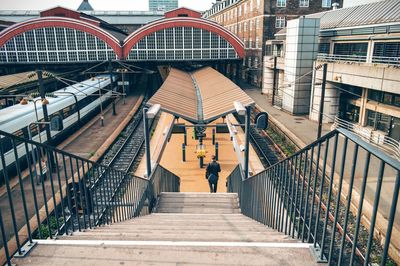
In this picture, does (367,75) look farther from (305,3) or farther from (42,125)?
(305,3)

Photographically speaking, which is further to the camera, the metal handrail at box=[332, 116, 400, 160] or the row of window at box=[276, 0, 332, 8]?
the row of window at box=[276, 0, 332, 8]

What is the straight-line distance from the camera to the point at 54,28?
34.1m

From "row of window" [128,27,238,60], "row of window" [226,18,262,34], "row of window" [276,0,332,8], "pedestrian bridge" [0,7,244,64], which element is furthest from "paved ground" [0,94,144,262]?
"row of window" [276,0,332,8]

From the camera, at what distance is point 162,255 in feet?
10.1

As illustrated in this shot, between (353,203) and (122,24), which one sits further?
(122,24)

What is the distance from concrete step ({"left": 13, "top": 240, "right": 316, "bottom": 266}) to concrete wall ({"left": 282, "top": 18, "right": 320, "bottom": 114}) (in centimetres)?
2202

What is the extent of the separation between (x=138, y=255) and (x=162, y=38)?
1373 inches

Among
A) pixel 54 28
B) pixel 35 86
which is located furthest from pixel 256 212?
pixel 54 28

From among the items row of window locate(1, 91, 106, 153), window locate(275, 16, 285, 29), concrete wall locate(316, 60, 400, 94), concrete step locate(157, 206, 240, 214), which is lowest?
concrete step locate(157, 206, 240, 214)

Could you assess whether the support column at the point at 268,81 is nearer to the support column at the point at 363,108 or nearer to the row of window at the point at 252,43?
the row of window at the point at 252,43

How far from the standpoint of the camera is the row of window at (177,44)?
35.5 meters

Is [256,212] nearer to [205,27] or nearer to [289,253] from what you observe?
[289,253]

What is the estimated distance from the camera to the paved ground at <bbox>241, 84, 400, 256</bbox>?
381 inches

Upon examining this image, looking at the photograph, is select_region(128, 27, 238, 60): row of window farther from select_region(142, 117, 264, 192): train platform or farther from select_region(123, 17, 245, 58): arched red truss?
select_region(142, 117, 264, 192): train platform
